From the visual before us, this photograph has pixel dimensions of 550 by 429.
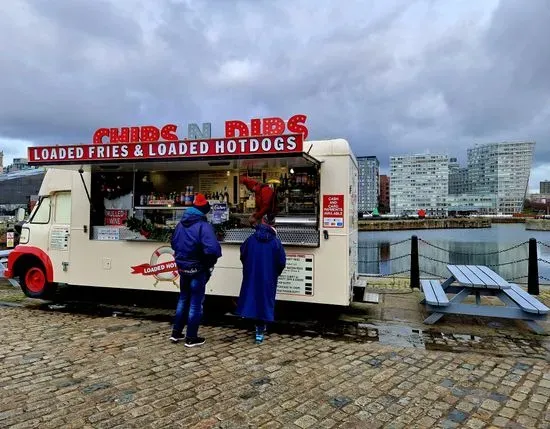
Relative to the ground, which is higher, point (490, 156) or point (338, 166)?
point (490, 156)

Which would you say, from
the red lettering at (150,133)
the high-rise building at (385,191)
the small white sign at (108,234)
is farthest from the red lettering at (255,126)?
the high-rise building at (385,191)

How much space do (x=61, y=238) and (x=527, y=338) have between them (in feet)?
25.0

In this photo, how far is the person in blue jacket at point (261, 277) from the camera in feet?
16.5

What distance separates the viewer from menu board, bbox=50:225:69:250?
7.17 metres

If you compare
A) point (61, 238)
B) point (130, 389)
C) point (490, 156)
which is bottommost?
point (130, 389)

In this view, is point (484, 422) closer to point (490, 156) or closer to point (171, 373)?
point (171, 373)

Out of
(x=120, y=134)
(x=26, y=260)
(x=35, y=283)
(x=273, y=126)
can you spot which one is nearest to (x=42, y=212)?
(x=26, y=260)

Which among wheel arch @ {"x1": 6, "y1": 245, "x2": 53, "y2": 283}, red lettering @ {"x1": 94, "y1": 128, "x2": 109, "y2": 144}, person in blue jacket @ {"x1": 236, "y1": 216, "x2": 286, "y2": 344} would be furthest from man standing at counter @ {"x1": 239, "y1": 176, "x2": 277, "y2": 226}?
wheel arch @ {"x1": 6, "y1": 245, "x2": 53, "y2": 283}

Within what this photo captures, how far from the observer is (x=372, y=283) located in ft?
29.1

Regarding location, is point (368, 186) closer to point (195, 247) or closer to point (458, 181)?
point (458, 181)

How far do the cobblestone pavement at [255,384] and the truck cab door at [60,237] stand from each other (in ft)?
6.63

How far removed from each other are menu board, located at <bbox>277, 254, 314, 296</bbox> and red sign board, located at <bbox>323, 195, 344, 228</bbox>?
0.58m

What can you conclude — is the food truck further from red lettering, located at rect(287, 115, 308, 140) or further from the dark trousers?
the dark trousers

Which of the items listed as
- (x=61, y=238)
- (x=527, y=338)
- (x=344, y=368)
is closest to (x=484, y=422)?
(x=344, y=368)
